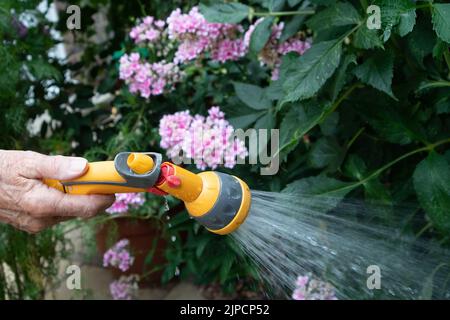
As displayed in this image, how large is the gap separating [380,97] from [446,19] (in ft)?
1.01

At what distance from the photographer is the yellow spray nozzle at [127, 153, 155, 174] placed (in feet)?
3.28

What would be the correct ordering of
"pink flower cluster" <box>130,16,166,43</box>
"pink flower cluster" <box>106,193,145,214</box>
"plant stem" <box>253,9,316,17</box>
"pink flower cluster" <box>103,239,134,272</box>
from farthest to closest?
"pink flower cluster" <box>103,239,134,272</box>, "pink flower cluster" <box>130,16,166,43</box>, "pink flower cluster" <box>106,193,145,214</box>, "plant stem" <box>253,9,316,17</box>

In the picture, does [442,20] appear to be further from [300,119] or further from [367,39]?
[300,119]

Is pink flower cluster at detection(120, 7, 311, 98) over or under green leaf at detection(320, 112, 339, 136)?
over

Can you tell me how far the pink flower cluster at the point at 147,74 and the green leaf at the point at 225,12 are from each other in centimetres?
25

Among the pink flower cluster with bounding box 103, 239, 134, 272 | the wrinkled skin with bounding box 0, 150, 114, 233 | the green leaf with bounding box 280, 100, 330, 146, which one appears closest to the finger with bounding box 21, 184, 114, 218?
the wrinkled skin with bounding box 0, 150, 114, 233

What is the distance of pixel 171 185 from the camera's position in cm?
104

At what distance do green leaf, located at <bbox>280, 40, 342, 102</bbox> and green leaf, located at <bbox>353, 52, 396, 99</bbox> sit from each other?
69mm

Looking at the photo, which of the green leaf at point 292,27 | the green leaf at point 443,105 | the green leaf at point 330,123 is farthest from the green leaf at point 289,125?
the green leaf at point 443,105

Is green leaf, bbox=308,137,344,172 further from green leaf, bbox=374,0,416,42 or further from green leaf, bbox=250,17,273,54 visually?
green leaf, bbox=374,0,416,42

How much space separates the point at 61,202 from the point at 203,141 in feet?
1.46
